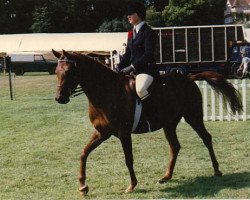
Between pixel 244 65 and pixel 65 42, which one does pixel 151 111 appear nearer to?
pixel 244 65

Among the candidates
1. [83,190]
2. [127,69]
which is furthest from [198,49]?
[83,190]

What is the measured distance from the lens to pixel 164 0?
78500 millimetres

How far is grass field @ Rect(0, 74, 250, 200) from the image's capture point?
7227 mm

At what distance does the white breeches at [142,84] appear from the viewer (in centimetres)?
713

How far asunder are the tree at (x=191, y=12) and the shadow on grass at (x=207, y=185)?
58.1 metres

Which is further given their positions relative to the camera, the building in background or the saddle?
the building in background

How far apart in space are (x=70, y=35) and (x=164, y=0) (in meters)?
30.0

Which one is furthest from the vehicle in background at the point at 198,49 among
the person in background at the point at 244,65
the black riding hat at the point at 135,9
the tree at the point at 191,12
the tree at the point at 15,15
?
the tree at the point at 15,15

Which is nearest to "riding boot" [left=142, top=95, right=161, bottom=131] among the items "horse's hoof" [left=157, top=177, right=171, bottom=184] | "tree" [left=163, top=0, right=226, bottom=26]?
"horse's hoof" [left=157, top=177, right=171, bottom=184]

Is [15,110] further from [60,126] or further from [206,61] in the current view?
[206,61]

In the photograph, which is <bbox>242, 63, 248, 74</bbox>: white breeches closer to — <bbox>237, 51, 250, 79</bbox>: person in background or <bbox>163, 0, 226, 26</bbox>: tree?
<bbox>237, 51, 250, 79</bbox>: person in background

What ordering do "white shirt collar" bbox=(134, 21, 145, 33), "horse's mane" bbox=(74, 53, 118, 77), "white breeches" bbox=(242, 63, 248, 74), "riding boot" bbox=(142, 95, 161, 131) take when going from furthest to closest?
"white breeches" bbox=(242, 63, 248, 74)
"riding boot" bbox=(142, 95, 161, 131)
"white shirt collar" bbox=(134, 21, 145, 33)
"horse's mane" bbox=(74, 53, 118, 77)

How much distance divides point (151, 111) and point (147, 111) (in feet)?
0.27

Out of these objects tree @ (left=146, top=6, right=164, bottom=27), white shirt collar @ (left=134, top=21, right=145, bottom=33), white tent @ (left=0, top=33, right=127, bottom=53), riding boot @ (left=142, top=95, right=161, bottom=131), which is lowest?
white tent @ (left=0, top=33, right=127, bottom=53)
